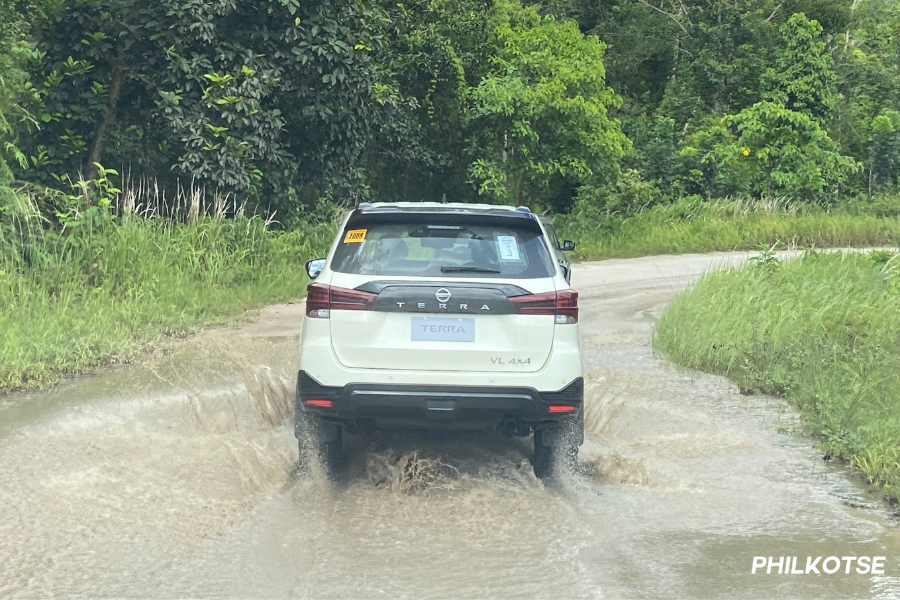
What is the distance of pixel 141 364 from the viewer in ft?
32.4

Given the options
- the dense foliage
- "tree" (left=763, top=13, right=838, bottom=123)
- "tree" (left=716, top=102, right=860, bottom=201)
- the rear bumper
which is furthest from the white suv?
"tree" (left=763, top=13, right=838, bottom=123)

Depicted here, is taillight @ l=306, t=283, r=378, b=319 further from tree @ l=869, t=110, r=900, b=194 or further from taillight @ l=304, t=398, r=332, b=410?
tree @ l=869, t=110, r=900, b=194

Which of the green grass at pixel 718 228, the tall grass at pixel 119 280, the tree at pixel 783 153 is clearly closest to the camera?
the tall grass at pixel 119 280

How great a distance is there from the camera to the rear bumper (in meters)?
5.71

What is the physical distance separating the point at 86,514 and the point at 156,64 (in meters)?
11.4

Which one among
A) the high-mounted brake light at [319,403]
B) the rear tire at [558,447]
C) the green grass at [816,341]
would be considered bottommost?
the green grass at [816,341]

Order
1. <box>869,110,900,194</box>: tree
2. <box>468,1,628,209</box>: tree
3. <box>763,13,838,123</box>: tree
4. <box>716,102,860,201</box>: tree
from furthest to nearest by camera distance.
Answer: <box>869,110,900,194</box>: tree → <box>763,13,838,123</box>: tree → <box>716,102,860,201</box>: tree → <box>468,1,628,209</box>: tree

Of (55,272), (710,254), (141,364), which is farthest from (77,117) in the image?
(710,254)

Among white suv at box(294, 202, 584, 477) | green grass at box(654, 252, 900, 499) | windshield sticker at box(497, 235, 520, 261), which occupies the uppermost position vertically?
windshield sticker at box(497, 235, 520, 261)

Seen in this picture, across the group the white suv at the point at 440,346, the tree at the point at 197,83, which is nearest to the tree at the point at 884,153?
the tree at the point at 197,83

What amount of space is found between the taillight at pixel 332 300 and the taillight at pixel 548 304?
0.80 metres

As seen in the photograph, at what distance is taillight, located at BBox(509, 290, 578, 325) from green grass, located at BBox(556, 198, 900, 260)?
52.1 feet

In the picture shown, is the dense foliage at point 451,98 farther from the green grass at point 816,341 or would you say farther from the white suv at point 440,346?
the white suv at point 440,346

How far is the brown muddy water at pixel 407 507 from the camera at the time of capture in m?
4.70
